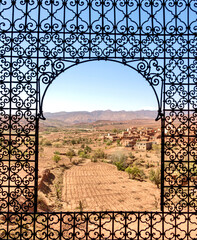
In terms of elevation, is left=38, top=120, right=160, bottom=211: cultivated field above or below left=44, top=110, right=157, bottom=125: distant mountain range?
below

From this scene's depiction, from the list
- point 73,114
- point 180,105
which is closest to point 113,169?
point 180,105

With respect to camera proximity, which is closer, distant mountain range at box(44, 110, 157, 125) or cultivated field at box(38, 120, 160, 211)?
cultivated field at box(38, 120, 160, 211)

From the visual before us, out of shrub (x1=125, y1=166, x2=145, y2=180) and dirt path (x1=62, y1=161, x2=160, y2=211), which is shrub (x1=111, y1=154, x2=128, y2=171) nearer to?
dirt path (x1=62, y1=161, x2=160, y2=211)

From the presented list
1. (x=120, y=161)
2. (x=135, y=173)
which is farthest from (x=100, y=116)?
(x=135, y=173)

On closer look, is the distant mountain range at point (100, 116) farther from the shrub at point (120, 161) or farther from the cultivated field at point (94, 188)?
the cultivated field at point (94, 188)

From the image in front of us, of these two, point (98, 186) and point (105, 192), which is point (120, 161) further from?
point (105, 192)

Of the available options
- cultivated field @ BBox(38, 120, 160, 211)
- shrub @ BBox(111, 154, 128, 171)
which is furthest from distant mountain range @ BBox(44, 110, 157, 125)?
cultivated field @ BBox(38, 120, 160, 211)

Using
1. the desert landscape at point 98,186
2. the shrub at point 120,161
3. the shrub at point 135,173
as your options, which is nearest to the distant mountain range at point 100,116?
the shrub at point 120,161

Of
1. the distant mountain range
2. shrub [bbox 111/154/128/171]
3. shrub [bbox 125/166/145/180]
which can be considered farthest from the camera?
the distant mountain range

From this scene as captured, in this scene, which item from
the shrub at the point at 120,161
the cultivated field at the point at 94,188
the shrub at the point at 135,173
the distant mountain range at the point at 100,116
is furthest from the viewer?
the distant mountain range at the point at 100,116

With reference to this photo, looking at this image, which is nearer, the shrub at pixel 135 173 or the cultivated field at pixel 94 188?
the cultivated field at pixel 94 188
